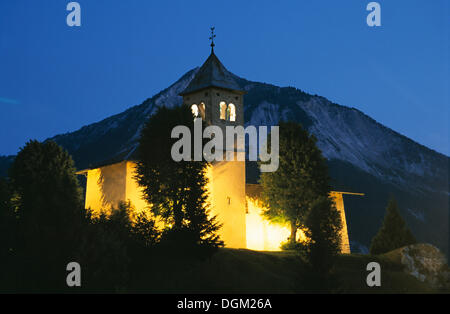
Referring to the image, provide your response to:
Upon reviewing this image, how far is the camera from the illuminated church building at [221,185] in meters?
39.0

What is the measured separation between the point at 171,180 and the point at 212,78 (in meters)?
12.3

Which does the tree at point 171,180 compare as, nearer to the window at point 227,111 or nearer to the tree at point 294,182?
the window at point 227,111

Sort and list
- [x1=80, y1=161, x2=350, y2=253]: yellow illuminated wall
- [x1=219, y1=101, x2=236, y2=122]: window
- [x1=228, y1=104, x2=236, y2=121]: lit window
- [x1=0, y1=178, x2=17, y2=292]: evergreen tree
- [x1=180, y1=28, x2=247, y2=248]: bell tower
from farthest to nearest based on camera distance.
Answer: [x1=228, y1=104, x2=236, y2=121]: lit window
[x1=219, y1=101, x2=236, y2=122]: window
[x1=180, y1=28, x2=247, y2=248]: bell tower
[x1=80, y1=161, x2=350, y2=253]: yellow illuminated wall
[x1=0, y1=178, x2=17, y2=292]: evergreen tree

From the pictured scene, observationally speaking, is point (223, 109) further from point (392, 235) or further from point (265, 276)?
point (392, 235)

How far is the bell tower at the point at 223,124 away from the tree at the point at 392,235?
13121 mm

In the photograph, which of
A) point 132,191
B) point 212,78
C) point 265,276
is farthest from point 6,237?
point 212,78

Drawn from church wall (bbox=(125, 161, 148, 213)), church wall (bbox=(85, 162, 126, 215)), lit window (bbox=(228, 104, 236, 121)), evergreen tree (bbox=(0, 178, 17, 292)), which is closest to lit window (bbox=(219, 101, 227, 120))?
lit window (bbox=(228, 104, 236, 121))

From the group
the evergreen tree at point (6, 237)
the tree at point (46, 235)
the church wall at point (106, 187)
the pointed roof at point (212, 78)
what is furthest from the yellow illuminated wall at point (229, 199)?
the evergreen tree at point (6, 237)

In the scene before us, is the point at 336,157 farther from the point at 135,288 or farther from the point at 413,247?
the point at 135,288

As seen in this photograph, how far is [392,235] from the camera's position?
146 feet

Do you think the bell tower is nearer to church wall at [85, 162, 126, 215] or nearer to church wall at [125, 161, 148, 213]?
church wall at [125, 161, 148, 213]

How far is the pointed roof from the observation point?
4194 cm

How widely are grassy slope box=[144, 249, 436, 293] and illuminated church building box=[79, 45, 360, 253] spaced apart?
19.4ft
